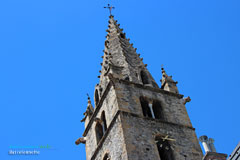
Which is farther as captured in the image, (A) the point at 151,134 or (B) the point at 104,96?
(B) the point at 104,96

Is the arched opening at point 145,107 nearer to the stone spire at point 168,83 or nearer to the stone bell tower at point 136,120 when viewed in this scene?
the stone bell tower at point 136,120

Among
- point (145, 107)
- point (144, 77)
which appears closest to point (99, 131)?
point (145, 107)

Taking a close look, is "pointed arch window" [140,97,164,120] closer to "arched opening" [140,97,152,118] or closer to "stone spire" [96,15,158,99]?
"arched opening" [140,97,152,118]

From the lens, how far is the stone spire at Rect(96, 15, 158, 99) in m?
27.6

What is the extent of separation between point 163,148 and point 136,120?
6.61 feet

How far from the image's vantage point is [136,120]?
23.8m

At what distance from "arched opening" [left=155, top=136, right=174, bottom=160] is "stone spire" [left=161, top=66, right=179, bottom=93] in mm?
4874

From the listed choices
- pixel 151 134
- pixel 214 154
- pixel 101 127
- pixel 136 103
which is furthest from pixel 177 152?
pixel 214 154

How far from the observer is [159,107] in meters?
26.2

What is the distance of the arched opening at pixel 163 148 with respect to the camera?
23.0 m

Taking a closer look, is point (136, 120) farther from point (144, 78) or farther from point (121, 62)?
point (121, 62)

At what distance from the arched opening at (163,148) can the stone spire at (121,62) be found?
15.7ft

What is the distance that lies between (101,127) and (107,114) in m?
1.62

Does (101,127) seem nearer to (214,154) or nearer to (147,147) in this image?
(147,147)
